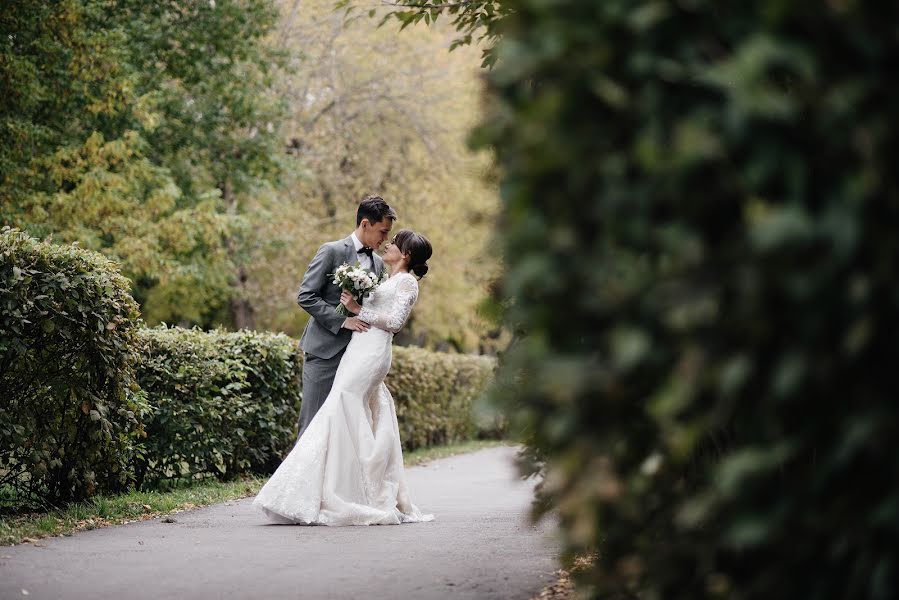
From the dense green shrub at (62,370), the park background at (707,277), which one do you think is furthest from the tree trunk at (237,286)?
the park background at (707,277)

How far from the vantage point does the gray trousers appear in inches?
391

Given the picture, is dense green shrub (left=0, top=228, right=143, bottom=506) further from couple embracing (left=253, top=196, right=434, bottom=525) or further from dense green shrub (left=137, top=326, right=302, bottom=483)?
couple embracing (left=253, top=196, right=434, bottom=525)

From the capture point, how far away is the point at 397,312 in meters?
9.86

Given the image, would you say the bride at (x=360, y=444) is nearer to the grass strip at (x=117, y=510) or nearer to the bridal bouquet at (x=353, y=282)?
the bridal bouquet at (x=353, y=282)

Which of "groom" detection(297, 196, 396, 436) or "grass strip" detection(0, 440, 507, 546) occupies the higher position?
"groom" detection(297, 196, 396, 436)

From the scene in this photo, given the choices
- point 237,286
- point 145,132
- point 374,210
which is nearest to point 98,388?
point 374,210

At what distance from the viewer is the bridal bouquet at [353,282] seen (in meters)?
9.73

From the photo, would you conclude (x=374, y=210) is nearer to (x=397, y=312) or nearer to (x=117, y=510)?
(x=397, y=312)

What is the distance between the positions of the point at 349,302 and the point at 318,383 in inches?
31.2

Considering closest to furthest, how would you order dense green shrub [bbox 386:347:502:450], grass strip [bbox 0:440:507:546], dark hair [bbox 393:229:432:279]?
grass strip [bbox 0:440:507:546]
dark hair [bbox 393:229:432:279]
dense green shrub [bbox 386:347:502:450]

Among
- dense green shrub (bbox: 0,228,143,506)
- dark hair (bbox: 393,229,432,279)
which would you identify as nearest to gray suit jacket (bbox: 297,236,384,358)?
dark hair (bbox: 393,229,432,279)

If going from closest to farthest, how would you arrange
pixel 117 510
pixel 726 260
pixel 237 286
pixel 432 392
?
1. pixel 726 260
2. pixel 117 510
3. pixel 432 392
4. pixel 237 286

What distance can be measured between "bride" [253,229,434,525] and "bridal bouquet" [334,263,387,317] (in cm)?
7

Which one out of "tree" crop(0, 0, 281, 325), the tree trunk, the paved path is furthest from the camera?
the tree trunk
